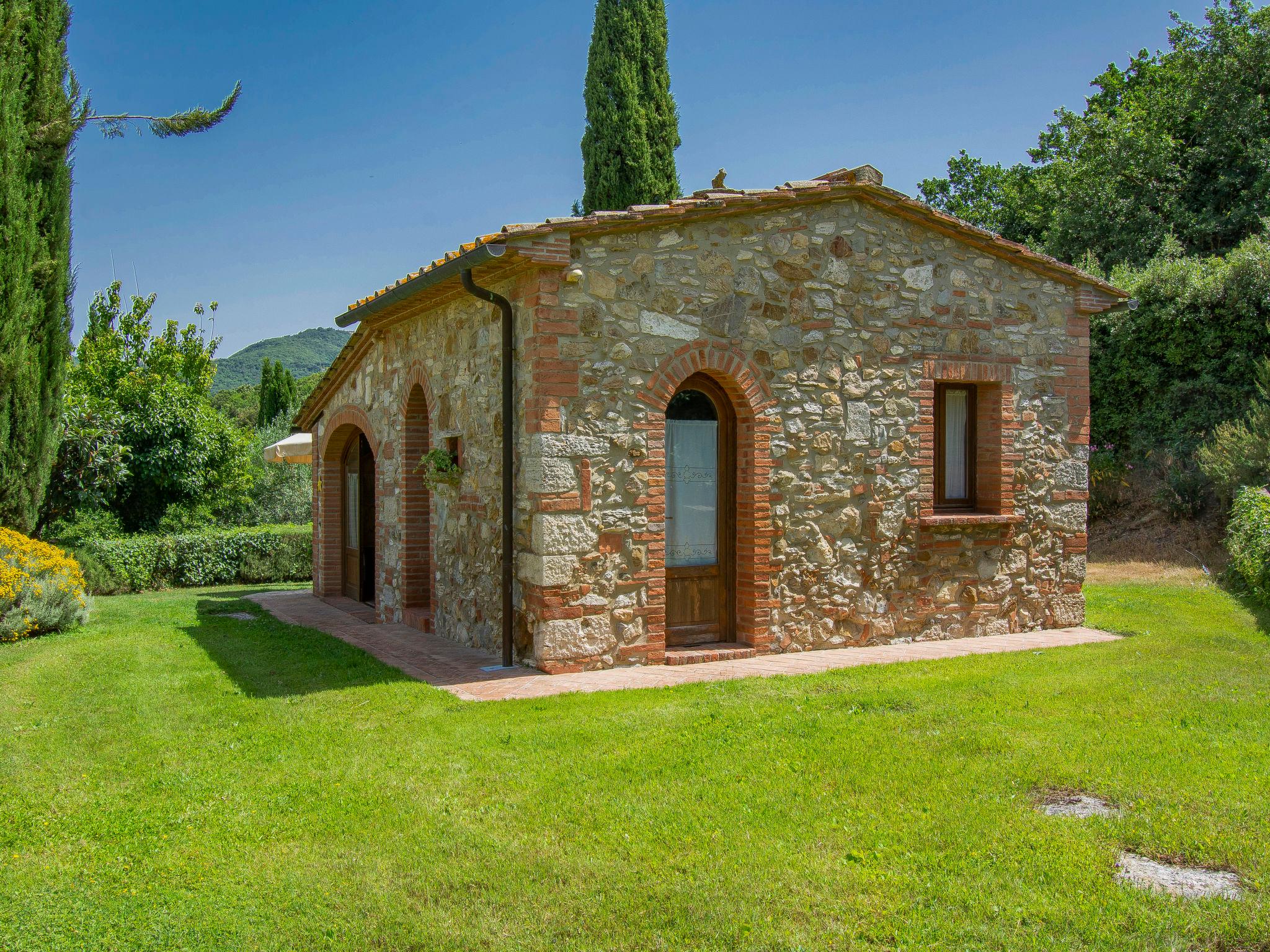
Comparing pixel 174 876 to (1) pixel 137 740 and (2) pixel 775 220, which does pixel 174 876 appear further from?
(2) pixel 775 220

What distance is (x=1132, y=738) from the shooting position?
19.6ft

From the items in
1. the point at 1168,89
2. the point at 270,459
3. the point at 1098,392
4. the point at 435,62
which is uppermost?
the point at 1168,89

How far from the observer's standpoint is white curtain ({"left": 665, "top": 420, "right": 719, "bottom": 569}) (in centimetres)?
890

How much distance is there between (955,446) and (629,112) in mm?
10385

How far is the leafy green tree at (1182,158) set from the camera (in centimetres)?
1955

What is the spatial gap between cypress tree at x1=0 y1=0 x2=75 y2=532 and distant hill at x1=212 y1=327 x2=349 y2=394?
5307 cm

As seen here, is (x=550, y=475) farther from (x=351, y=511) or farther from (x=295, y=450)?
(x=295, y=450)

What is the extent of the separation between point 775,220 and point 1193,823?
5.95 meters

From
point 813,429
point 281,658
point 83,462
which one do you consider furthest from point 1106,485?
point 83,462

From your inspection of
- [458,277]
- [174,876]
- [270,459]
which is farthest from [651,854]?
[270,459]

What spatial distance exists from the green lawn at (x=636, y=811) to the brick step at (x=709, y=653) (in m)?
0.93

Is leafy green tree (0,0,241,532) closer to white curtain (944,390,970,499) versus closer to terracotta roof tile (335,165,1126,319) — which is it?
terracotta roof tile (335,165,1126,319)

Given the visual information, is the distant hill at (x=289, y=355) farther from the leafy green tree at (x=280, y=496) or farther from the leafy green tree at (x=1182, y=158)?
the leafy green tree at (x=1182, y=158)

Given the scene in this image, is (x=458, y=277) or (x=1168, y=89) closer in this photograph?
(x=458, y=277)
